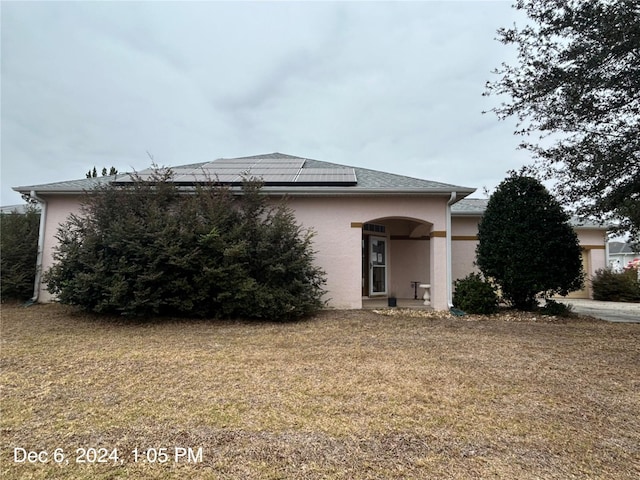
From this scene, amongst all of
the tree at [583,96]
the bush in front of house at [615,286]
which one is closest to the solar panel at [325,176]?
the tree at [583,96]

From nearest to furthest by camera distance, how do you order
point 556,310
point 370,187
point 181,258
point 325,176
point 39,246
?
point 181,258
point 556,310
point 370,187
point 39,246
point 325,176

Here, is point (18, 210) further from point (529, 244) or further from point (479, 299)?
point (529, 244)

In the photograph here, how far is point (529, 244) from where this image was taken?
8.26 meters

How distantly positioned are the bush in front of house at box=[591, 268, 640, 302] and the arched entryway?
24.6ft

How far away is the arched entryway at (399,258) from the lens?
11.9 metres

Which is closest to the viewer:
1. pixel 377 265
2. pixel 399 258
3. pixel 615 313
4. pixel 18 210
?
pixel 615 313

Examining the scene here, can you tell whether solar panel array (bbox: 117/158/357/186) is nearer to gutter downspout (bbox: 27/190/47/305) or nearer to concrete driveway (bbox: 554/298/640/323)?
gutter downspout (bbox: 27/190/47/305)

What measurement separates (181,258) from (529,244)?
8179 mm

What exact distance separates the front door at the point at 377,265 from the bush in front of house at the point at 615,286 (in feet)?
29.8

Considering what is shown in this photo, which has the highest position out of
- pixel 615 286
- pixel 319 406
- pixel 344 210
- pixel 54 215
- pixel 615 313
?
pixel 344 210


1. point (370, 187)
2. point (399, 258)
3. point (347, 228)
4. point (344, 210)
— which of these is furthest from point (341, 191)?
point (399, 258)

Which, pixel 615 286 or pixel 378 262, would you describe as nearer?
pixel 378 262

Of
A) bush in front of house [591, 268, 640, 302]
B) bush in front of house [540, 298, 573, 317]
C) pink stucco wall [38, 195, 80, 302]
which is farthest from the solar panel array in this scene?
bush in front of house [591, 268, 640, 302]

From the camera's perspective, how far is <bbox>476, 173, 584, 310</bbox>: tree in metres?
8.25
